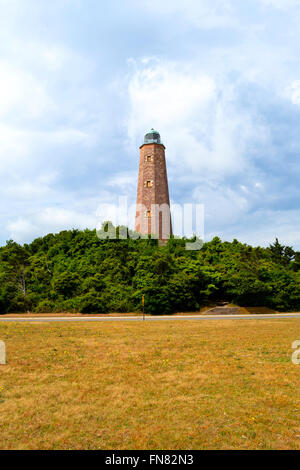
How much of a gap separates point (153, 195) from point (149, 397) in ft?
124

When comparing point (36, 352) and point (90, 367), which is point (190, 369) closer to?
point (90, 367)

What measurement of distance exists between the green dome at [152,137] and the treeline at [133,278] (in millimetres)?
15300

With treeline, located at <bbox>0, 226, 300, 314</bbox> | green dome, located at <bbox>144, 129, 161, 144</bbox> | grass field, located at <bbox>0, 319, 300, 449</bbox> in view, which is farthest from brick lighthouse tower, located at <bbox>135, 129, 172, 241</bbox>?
grass field, located at <bbox>0, 319, 300, 449</bbox>

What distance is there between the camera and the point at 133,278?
32438 millimetres

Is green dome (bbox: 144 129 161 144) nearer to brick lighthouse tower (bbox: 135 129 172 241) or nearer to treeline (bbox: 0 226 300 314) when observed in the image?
A: brick lighthouse tower (bbox: 135 129 172 241)

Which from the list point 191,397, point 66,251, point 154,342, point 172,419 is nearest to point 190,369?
point 191,397

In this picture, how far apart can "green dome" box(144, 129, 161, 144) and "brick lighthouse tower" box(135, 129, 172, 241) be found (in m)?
0.24

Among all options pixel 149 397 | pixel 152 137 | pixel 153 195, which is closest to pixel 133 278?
pixel 153 195

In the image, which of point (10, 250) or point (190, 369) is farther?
point (10, 250)

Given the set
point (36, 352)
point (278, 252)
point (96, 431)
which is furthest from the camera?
point (278, 252)

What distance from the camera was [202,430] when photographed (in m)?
5.03

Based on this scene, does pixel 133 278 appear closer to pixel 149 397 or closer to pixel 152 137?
pixel 152 137

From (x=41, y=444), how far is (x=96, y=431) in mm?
822

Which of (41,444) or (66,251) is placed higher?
(66,251)
